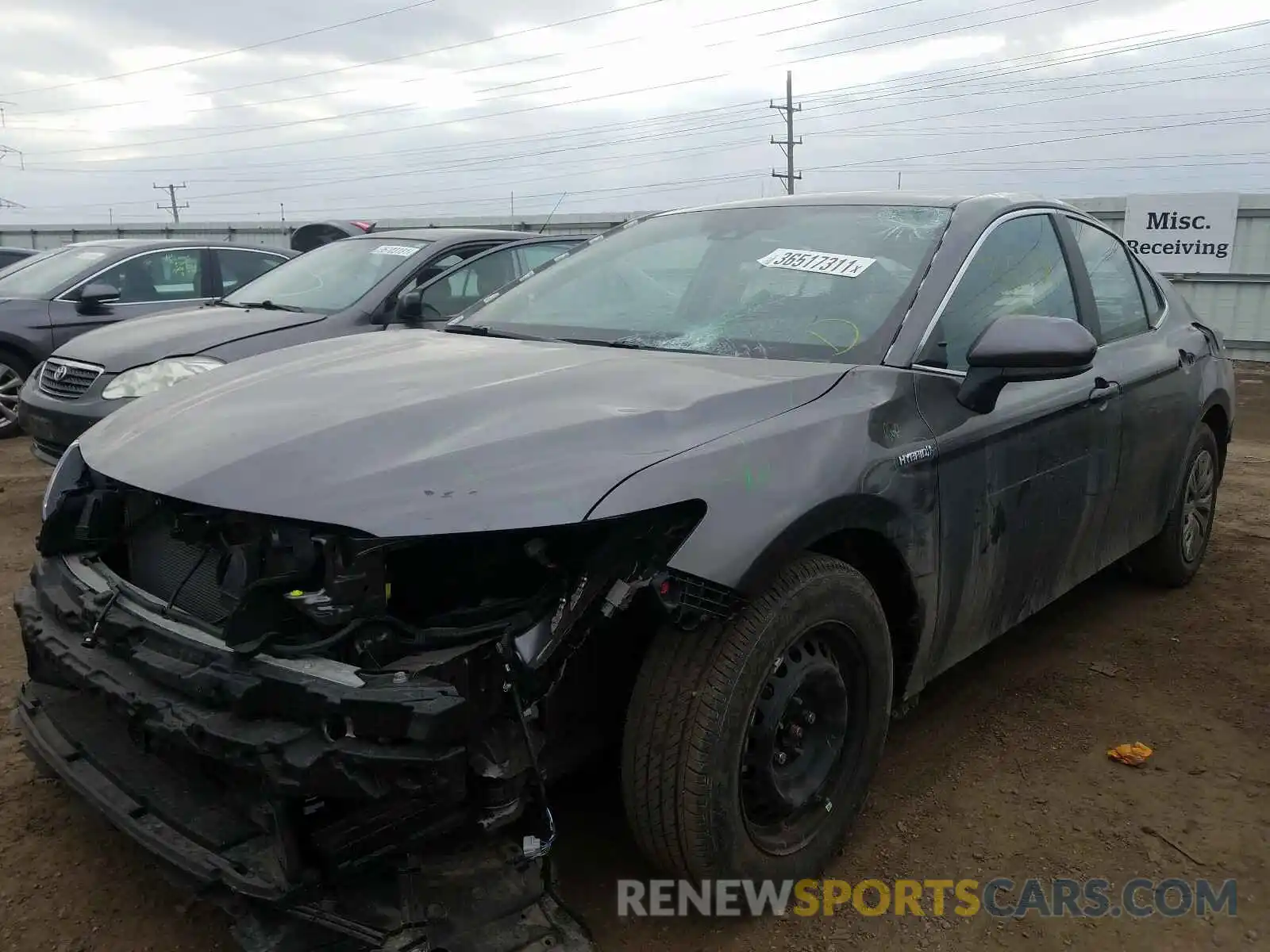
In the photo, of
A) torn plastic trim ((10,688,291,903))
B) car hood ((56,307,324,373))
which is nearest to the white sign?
car hood ((56,307,324,373))

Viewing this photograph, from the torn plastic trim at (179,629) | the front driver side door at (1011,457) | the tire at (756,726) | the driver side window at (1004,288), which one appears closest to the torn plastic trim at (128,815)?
the torn plastic trim at (179,629)

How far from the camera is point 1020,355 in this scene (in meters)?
2.51

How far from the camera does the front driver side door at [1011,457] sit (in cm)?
265

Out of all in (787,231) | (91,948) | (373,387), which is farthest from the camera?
(787,231)

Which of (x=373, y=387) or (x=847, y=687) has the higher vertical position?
(x=373, y=387)

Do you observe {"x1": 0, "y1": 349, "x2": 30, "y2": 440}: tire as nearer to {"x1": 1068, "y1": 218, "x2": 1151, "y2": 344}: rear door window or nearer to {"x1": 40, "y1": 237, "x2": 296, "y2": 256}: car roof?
{"x1": 40, "y1": 237, "x2": 296, "y2": 256}: car roof

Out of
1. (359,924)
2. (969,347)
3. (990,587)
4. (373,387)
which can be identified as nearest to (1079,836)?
(990,587)

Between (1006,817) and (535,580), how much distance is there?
63.4 inches

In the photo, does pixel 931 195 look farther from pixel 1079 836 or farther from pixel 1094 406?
pixel 1079 836

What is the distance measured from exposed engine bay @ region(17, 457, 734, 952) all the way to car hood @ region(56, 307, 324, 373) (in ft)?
11.2

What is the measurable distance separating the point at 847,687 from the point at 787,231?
1.48 m

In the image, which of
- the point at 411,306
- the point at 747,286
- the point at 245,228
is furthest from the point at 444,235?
the point at 245,228

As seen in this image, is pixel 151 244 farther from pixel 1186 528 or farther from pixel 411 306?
pixel 1186 528

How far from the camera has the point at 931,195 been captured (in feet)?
10.5
